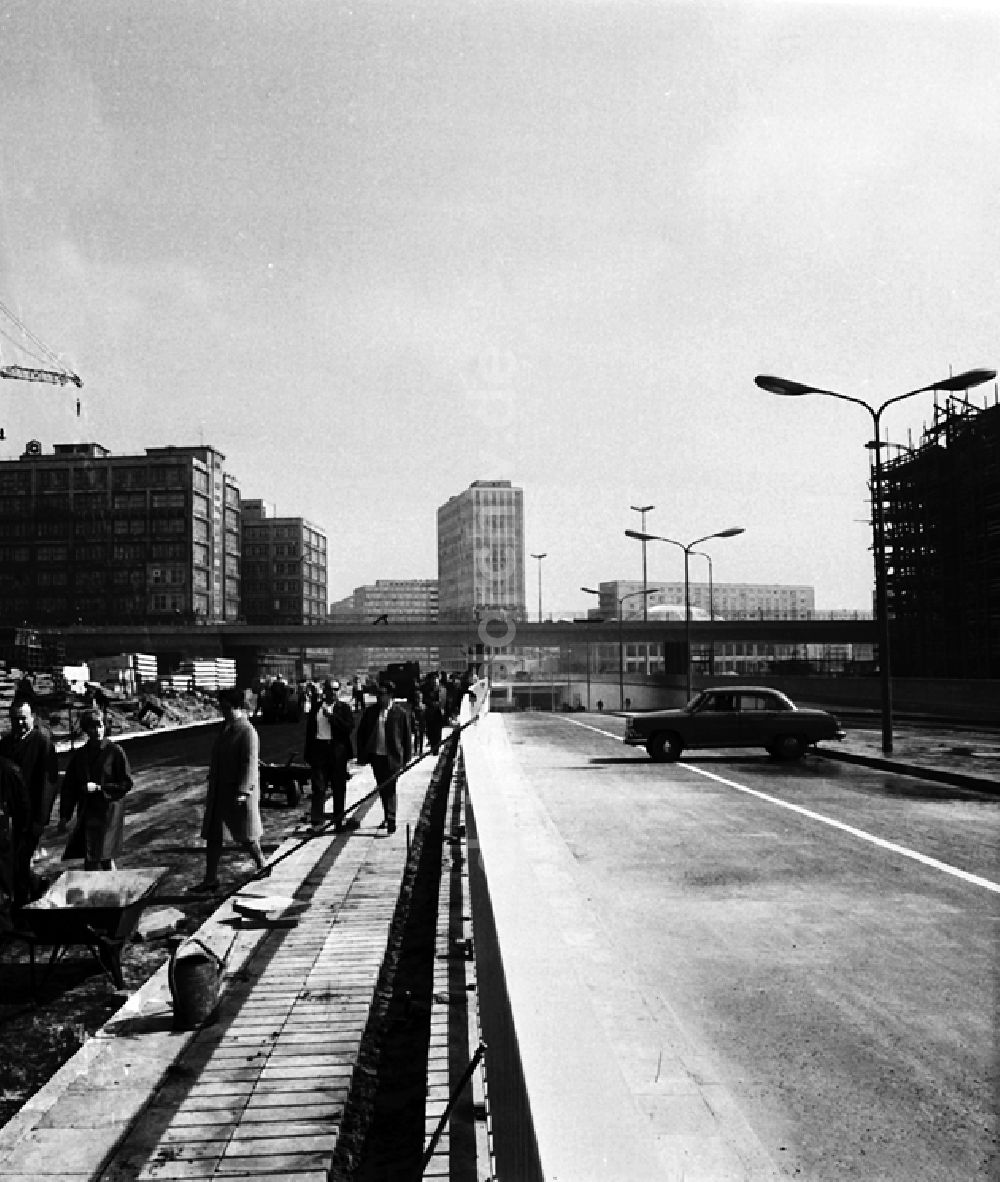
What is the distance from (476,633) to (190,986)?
83958mm

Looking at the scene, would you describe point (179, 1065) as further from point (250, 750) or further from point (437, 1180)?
point (250, 750)

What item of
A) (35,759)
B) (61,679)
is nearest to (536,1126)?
(35,759)

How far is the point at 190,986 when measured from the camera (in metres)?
6.49

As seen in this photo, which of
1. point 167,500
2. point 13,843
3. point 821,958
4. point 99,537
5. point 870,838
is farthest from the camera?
point 167,500

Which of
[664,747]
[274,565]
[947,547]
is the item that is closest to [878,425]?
[664,747]

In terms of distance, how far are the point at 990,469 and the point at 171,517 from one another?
9993 cm

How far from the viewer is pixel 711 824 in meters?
15.0

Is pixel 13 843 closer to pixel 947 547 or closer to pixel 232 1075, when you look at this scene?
pixel 232 1075

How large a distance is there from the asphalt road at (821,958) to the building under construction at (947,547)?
41762mm

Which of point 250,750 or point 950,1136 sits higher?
point 250,750

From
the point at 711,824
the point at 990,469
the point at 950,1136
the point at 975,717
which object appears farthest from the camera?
the point at 990,469

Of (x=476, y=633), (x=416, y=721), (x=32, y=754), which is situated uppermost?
(x=476, y=633)

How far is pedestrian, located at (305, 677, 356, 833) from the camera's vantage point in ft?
46.3

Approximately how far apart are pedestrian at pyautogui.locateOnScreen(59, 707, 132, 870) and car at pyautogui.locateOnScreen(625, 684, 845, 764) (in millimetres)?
15648
